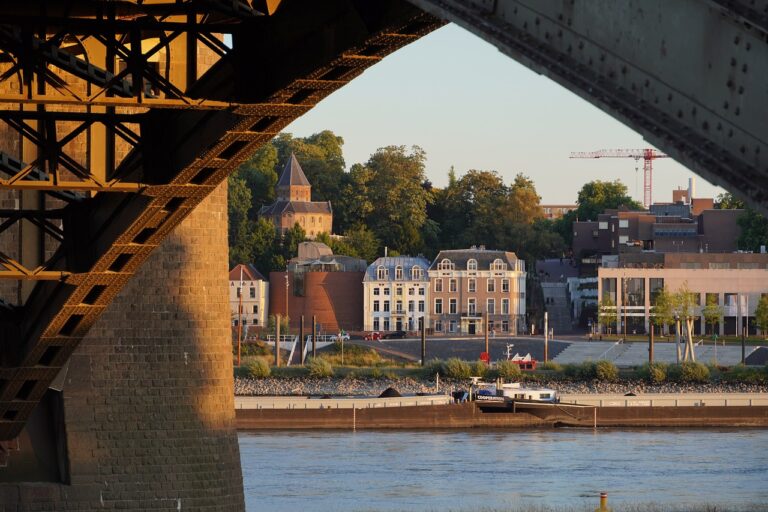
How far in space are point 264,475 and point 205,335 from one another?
24218 mm

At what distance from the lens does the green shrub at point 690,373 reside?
9025cm

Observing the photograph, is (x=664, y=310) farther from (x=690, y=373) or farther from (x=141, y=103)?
(x=141, y=103)

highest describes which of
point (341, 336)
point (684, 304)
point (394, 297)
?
point (394, 297)

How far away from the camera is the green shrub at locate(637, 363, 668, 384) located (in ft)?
297

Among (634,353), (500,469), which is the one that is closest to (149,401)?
(500,469)

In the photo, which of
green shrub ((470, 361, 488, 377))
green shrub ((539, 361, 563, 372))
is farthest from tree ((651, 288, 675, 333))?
green shrub ((470, 361, 488, 377))

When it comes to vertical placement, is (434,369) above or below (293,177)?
below

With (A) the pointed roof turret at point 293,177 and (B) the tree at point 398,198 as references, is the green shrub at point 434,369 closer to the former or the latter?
(B) the tree at point 398,198

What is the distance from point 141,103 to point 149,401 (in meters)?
11.6

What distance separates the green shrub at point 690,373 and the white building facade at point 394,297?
4717cm

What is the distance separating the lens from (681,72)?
6918 mm

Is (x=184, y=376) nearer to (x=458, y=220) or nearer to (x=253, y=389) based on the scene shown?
(x=253, y=389)

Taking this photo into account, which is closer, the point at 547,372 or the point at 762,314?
the point at 547,372

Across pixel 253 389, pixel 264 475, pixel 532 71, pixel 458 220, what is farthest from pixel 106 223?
pixel 458 220
